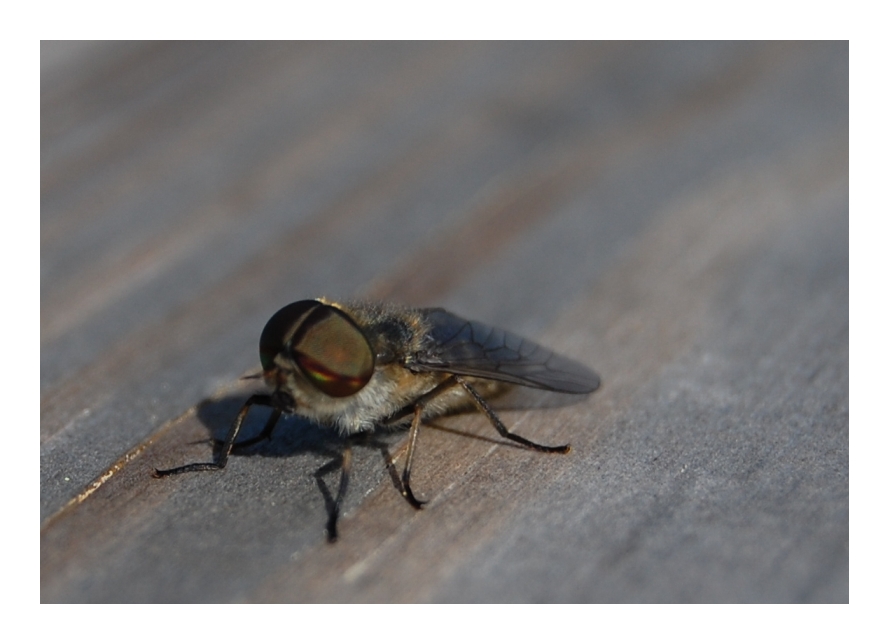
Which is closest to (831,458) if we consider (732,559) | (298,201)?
(732,559)

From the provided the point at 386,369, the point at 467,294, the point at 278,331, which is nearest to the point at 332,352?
the point at 278,331

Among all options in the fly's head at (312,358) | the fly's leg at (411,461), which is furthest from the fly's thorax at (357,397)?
the fly's leg at (411,461)

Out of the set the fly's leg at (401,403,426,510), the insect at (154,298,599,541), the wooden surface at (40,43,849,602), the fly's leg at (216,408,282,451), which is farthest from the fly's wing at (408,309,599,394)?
the fly's leg at (216,408,282,451)

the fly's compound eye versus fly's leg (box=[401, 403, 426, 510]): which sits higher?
the fly's compound eye

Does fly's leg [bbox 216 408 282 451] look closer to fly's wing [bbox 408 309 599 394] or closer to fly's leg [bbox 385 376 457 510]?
fly's leg [bbox 385 376 457 510]

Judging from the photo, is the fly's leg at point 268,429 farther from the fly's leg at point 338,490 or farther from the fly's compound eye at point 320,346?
the fly's leg at point 338,490

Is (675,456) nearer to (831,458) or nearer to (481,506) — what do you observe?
(831,458)
